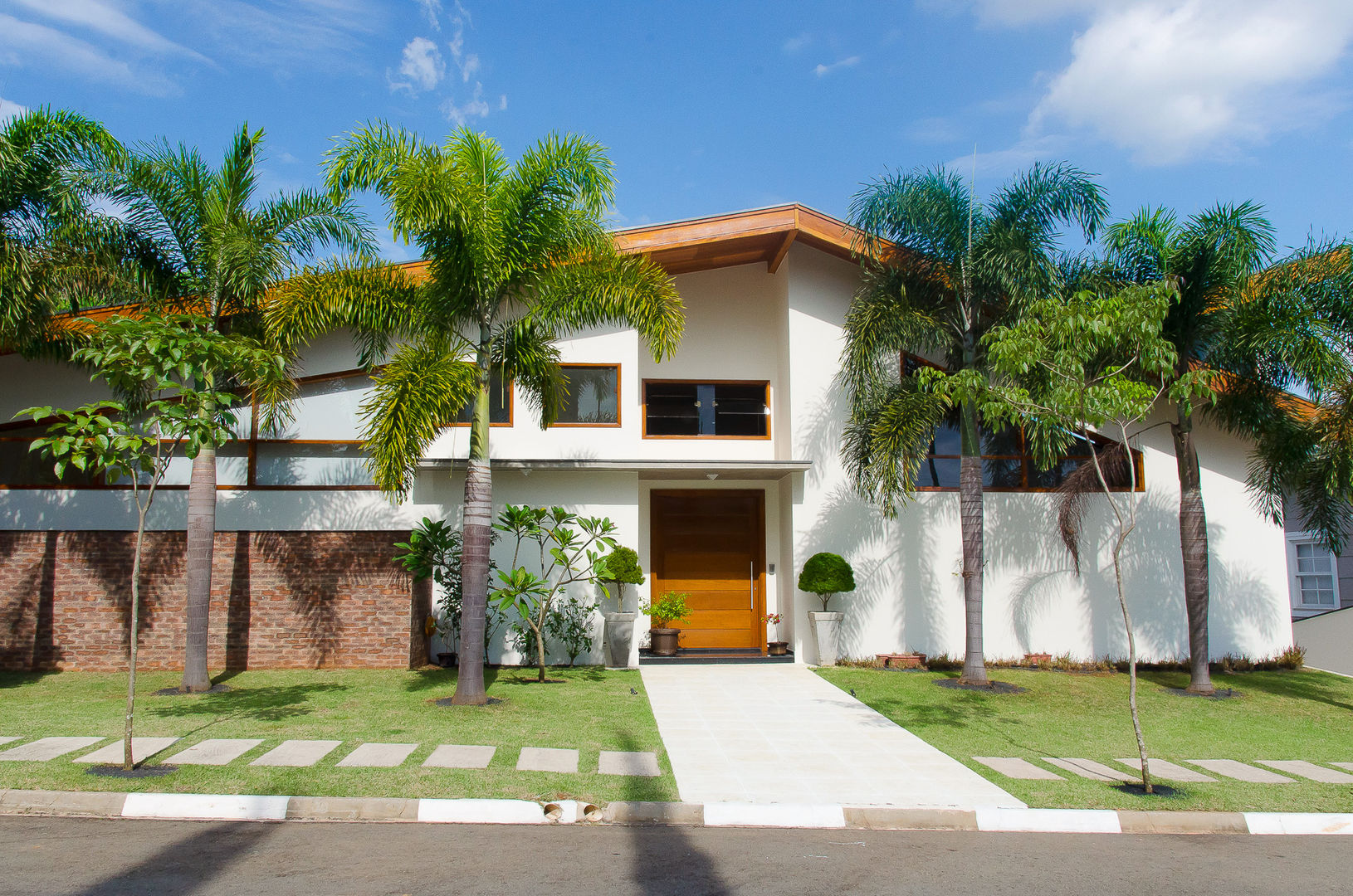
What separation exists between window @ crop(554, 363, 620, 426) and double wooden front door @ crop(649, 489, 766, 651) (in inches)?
76.9

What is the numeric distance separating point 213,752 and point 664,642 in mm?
7572

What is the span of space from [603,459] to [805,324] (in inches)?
157

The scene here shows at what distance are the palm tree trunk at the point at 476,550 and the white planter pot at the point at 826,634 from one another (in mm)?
5401

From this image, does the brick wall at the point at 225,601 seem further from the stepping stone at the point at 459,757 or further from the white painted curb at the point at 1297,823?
the white painted curb at the point at 1297,823

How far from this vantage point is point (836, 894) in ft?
15.1

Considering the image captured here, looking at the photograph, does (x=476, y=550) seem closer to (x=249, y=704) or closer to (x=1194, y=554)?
(x=249, y=704)

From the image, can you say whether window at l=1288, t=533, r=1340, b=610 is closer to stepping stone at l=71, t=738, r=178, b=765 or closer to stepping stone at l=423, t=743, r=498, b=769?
stepping stone at l=423, t=743, r=498, b=769

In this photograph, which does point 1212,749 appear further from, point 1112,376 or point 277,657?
point 277,657

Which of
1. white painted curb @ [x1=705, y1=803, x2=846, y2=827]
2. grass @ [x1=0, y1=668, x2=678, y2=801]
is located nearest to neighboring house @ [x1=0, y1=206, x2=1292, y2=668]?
grass @ [x1=0, y1=668, x2=678, y2=801]

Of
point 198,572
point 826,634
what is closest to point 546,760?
point 198,572

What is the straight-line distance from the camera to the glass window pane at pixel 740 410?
49.1 ft

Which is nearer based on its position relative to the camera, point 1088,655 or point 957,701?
point 957,701

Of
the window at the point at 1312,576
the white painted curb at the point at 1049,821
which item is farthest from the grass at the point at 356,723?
the window at the point at 1312,576

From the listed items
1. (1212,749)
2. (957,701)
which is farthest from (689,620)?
(1212,749)
